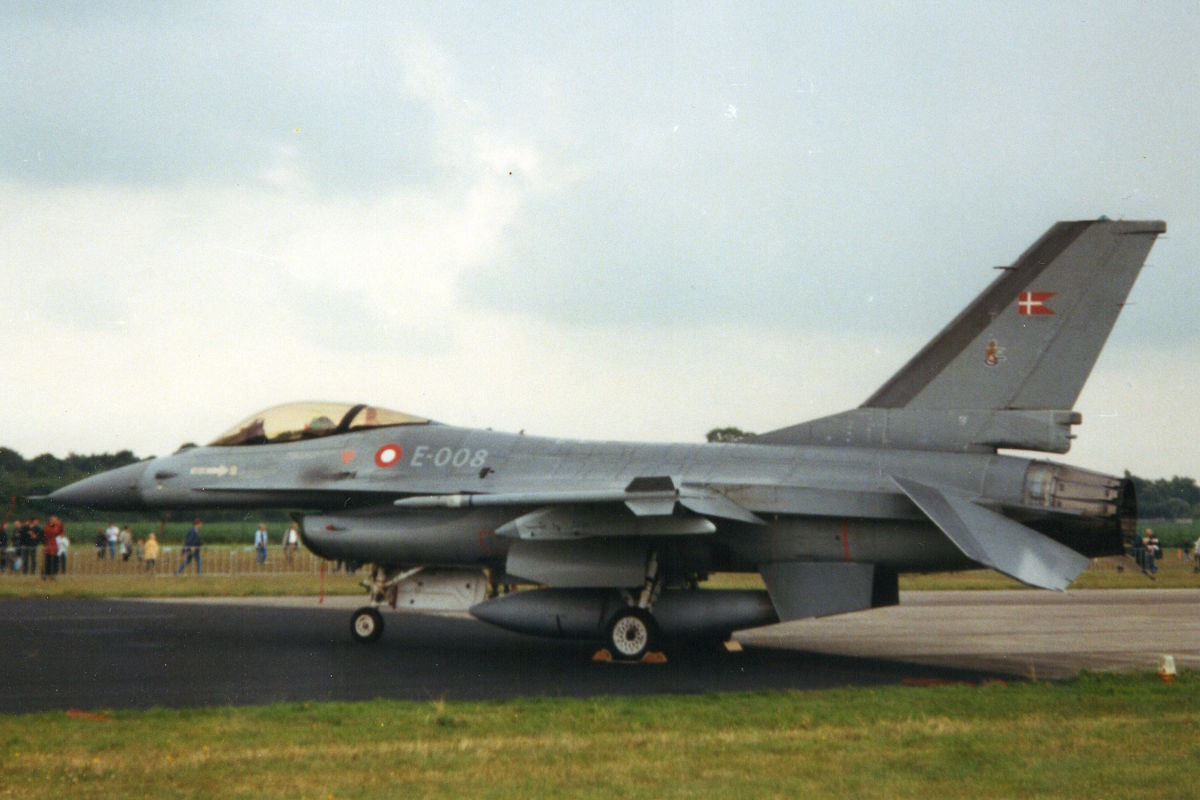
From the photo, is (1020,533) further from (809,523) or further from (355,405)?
(355,405)

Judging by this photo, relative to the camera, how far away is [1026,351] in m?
13.1

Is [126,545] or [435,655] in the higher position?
[126,545]

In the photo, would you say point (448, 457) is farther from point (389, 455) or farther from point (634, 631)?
A: point (634, 631)

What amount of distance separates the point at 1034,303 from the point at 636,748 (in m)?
7.43

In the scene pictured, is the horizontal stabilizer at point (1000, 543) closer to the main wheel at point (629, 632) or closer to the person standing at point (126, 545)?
the main wheel at point (629, 632)

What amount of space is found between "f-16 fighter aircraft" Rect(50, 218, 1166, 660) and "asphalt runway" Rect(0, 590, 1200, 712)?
818 millimetres

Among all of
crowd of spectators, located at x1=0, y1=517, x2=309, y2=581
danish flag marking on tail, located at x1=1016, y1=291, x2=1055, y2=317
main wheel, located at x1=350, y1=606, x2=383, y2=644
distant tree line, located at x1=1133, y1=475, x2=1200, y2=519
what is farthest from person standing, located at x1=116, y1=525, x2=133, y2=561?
distant tree line, located at x1=1133, y1=475, x2=1200, y2=519

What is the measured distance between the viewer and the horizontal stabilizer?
11492mm

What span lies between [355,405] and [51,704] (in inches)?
269

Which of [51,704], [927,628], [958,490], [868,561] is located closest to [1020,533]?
[958,490]

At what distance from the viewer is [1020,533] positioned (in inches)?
477

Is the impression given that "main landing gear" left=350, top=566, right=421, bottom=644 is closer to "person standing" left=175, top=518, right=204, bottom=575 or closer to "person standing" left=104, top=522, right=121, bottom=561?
"person standing" left=175, top=518, right=204, bottom=575

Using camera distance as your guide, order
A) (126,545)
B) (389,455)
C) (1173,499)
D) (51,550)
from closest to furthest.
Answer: (389,455) < (51,550) < (126,545) < (1173,499)

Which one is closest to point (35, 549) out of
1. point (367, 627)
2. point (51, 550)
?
point (51, 550)
